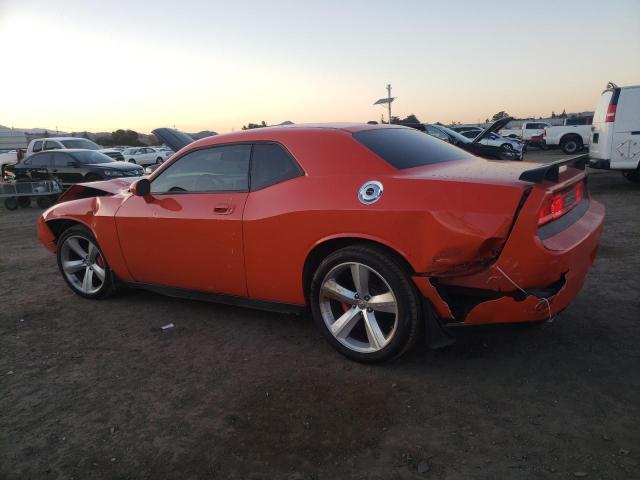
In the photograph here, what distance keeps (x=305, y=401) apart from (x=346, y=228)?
1.06 meters

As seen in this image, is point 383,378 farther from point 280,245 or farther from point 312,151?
point 312,151

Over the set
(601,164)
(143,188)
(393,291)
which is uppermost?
(143,188)

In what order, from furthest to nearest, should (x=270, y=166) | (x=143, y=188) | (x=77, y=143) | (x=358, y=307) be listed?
(x=77, y=143)
(x=143, y=188)
(x=270, y=166)
(x=358, y=307)

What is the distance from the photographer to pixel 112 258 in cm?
445

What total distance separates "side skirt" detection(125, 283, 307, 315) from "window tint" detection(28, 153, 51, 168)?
12.1m

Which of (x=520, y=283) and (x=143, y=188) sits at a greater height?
(x=143, y=188)

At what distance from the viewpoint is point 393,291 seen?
2914 millimetres

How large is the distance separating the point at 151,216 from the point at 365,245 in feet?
6.50

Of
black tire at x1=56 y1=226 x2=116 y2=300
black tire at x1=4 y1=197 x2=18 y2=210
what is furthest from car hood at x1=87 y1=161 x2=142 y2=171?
black tire at x1=56 y1=226 x2=116 y2=300

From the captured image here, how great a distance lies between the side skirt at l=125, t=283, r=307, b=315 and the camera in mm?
3523

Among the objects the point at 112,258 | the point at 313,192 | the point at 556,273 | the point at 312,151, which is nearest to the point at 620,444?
the point at 556,273

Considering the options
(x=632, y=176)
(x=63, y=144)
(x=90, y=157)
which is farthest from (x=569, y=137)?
(x=63, y=144)

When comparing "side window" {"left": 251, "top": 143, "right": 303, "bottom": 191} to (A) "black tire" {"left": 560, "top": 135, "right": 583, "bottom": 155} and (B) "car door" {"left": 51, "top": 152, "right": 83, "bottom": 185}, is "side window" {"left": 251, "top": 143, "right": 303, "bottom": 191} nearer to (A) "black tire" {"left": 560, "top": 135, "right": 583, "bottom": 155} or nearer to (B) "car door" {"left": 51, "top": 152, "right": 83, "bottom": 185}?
(B) "car door" {"left": 51, "top": 152, "right": 83, "bottom": 185}

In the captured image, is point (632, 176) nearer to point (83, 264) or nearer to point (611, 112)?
point (611, 112)
